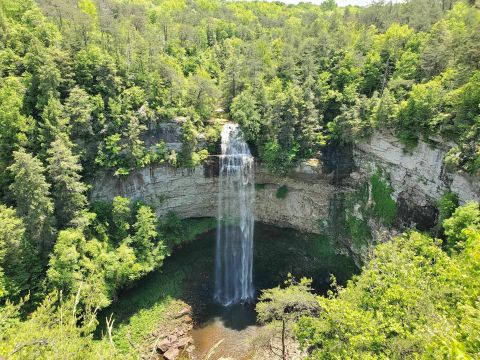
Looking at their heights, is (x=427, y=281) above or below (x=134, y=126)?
Result: below

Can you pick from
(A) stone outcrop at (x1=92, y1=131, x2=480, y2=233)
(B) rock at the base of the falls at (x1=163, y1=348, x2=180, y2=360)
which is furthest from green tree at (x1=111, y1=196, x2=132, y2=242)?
(B) rock at the base of the falls at (x1=163, y1=348, x2=180, y2=360)

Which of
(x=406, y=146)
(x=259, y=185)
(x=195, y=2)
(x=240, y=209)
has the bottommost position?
(x=240, y=209)

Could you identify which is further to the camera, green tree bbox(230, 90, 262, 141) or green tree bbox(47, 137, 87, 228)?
green tree bbox(230, 90, 262, 141)

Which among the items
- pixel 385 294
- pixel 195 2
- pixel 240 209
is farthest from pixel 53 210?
pixel 195 2

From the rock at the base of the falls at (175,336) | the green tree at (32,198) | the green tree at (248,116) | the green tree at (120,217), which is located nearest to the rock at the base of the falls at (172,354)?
the rock at the base of the falls at (175,336)

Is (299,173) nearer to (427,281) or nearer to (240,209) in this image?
(240,209)

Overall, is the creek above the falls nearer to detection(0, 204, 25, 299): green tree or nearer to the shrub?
the shrub

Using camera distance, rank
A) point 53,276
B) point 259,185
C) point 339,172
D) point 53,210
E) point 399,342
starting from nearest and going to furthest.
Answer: point 399,342
point 53,276
point 53,210
point 339,172
point 259,185
